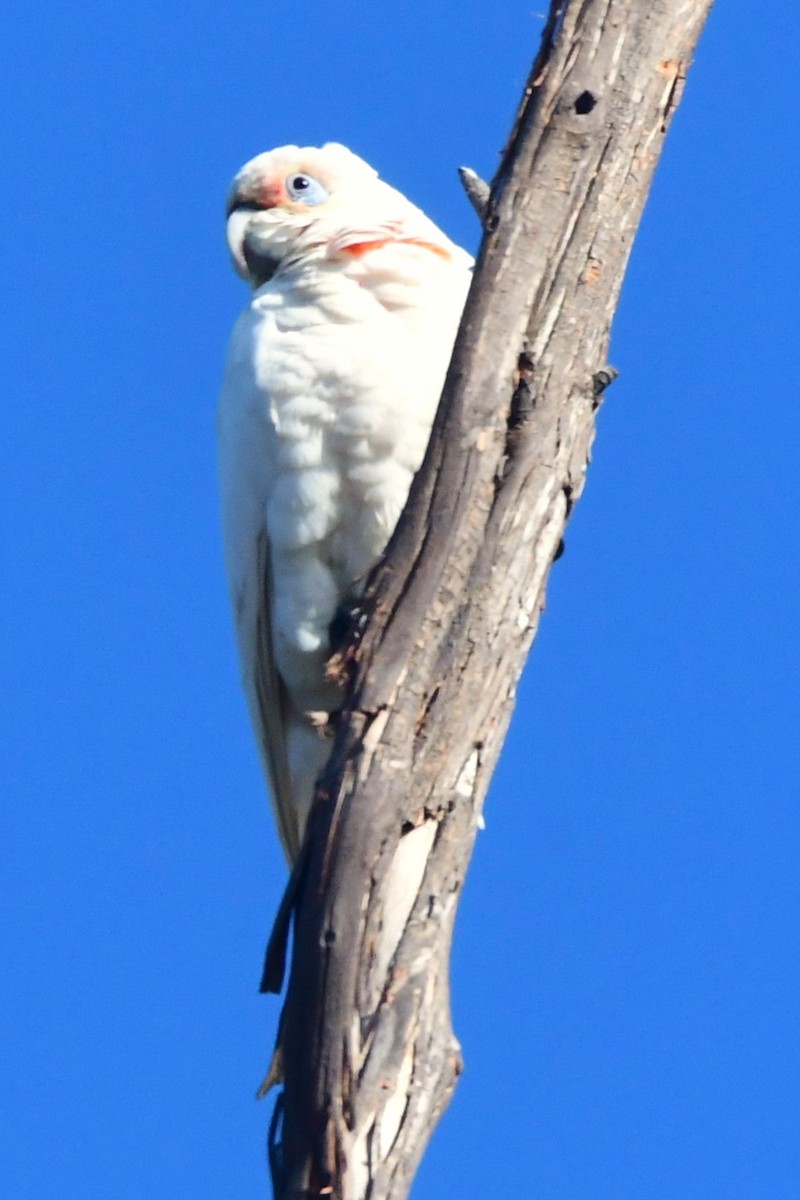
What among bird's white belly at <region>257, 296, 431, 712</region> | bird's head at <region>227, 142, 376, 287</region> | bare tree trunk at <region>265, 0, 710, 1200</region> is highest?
bird's head at <region>227, 142, 376, 287</region>

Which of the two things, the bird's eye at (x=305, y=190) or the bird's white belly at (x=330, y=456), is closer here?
the bird's white belly at (x=330, y=456)

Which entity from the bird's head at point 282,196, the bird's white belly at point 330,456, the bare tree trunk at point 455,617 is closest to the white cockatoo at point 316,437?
the bird's white belly at point 330,456

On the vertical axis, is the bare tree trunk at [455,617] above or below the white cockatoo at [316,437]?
below

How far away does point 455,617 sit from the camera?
2713 mm

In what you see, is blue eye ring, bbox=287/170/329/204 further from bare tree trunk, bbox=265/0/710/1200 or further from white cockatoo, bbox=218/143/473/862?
bare tree trunk, bbox=265/0/710/1200

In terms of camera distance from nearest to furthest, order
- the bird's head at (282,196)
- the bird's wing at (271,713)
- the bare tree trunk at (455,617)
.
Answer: the bare tree trunk at (455,617), the bird's wing at (271,713), the bird's head at (282,196)

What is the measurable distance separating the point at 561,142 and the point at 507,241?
0.71 ft

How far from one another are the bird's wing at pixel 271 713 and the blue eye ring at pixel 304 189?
1100 mm

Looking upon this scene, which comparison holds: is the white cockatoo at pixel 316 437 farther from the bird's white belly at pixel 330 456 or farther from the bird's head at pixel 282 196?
the bird's head at pixel 282 196

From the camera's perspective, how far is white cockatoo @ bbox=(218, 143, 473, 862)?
3701 mm

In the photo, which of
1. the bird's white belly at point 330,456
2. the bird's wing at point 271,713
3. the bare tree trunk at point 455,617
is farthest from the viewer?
the bird's wing at point 271,713

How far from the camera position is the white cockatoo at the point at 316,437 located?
12.1 ft

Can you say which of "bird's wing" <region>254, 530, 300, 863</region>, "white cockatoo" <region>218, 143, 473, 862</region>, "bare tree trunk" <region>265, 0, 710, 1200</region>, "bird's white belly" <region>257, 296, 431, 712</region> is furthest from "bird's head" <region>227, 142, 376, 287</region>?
"bare tree trunk" <region>265, 0, 710, 1200</region>

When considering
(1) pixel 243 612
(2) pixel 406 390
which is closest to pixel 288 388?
(2) pixel 406 390
